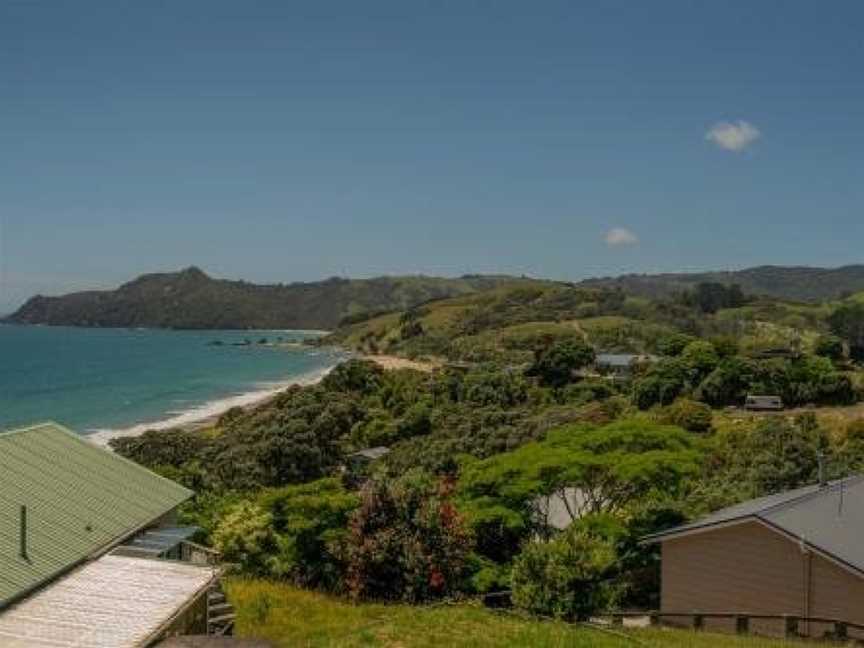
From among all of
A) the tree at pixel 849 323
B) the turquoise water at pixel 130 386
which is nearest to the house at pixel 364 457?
the turquoise water at pixel 130 386

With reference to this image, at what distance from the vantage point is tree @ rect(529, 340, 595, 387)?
298 feet

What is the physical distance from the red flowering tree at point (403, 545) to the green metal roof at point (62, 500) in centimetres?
454

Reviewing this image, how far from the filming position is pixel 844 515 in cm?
2075

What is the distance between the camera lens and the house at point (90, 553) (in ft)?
44.4

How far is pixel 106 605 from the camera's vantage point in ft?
46.7

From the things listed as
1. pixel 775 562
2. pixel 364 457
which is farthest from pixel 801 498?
pixel 364 457

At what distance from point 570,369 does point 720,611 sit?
71.0 metres

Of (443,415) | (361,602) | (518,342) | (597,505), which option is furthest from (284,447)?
(518,342)

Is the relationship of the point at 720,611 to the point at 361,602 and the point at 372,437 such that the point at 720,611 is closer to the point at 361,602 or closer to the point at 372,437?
the point at 361,602

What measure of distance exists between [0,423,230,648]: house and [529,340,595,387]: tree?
7122 cm

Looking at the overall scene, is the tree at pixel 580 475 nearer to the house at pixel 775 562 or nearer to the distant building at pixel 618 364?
the house at pixel 775 562

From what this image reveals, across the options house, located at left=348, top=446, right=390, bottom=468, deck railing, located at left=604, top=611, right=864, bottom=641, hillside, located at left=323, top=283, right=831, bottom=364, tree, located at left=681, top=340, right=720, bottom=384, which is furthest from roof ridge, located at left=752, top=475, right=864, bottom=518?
hillside, located at left=323, top=283, right=831, bottom=364

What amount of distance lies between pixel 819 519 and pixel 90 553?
15.6 metres

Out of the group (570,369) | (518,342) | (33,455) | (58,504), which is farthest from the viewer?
(518,342)
